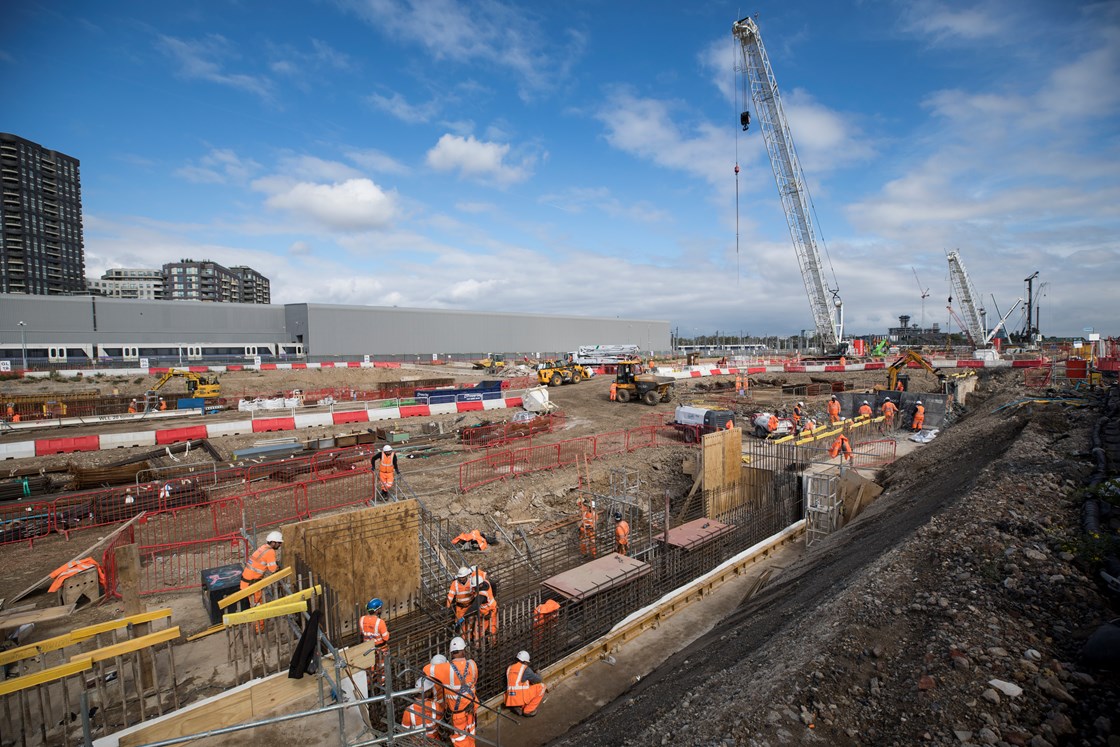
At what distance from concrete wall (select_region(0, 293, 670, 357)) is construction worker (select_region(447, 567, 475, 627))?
61.5 m

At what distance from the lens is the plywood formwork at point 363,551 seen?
8.00 metres

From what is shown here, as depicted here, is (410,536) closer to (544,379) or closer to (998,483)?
(998,483)

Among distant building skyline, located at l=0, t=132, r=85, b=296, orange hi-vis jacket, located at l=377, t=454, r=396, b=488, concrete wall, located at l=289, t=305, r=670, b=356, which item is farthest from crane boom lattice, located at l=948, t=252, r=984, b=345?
distant building skyline, located at l=0, t=132, r=85, b=296

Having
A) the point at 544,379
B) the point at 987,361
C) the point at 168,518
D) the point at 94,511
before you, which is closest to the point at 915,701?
the point at 168,518

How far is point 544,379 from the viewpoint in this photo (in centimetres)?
3550

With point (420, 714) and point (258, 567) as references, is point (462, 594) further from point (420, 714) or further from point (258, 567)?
point (258, 567)

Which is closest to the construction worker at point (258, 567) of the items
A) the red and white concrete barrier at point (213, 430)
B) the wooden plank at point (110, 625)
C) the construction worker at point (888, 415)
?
the wooden plank at point (110, 625)

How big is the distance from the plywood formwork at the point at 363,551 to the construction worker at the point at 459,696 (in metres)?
3.22

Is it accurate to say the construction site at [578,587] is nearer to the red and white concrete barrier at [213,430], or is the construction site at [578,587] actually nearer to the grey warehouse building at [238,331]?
the red and white concrete barrier at [213,430]

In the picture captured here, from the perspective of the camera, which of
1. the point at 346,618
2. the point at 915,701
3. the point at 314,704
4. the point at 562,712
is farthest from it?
the point at 346,618

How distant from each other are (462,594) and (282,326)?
222 feet

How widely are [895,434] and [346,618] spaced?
61.2 feet

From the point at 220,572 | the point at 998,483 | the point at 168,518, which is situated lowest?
the point at 168,518

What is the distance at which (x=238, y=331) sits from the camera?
6197 centimetres
